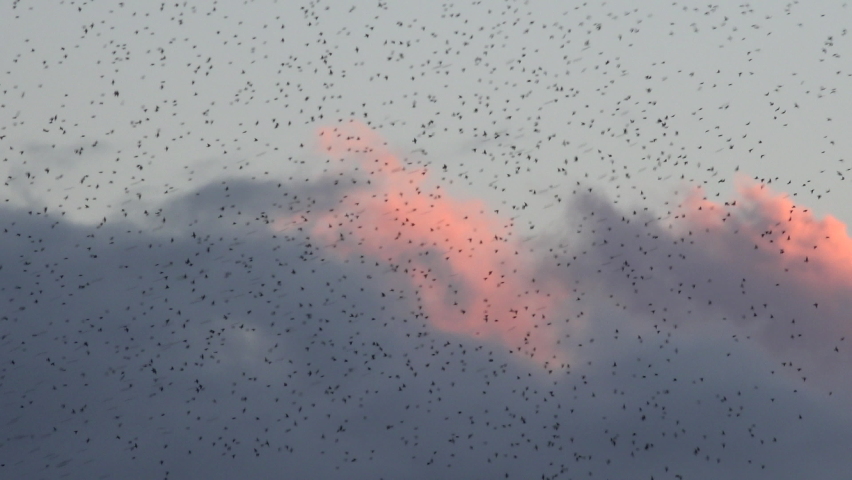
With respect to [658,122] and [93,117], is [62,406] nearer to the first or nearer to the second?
[93,117]

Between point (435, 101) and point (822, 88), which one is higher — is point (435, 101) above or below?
below

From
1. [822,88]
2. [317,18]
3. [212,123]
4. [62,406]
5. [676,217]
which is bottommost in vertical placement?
[62,406]

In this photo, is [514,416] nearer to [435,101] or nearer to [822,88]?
[435,101]

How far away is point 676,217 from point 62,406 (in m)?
45.6

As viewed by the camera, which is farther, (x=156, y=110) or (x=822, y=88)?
(x=156, y=110)

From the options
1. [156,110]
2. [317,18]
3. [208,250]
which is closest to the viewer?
[317,18]

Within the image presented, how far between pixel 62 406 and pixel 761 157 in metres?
51.9

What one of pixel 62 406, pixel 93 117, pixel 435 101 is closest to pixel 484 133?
pixel 435 101

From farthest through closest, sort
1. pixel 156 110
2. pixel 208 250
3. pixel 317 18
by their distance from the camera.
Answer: pixel 208 250, pixel 156 110, pixel 317 18

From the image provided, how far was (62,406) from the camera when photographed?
99.0 meters

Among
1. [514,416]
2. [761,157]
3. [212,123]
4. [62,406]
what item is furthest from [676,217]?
[62,406]

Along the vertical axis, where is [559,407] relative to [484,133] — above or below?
below

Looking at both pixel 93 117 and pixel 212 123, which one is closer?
pixel 93 117

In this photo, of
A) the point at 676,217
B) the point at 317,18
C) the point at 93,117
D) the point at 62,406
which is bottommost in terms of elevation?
the point at 62,406
